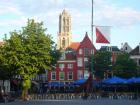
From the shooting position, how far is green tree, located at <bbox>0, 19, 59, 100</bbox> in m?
57.9

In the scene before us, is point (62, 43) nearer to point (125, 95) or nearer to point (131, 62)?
point (131, 62)

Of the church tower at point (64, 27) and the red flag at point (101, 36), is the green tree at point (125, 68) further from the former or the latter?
the church tower at point (64, 27)

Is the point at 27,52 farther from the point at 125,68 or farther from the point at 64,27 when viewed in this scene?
the point at 64,27

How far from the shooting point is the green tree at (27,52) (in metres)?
57.9

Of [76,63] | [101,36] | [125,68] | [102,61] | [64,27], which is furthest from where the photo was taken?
[64,27]

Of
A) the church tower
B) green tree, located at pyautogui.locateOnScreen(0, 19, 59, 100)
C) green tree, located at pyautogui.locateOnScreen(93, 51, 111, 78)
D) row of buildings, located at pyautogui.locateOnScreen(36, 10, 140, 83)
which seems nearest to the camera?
green tree, located at pyautogui.locateOnScreen(0, 19, 59, 100)

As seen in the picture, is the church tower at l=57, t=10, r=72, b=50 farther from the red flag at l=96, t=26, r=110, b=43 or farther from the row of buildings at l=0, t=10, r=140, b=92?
the red flag at l=96, t=26, r=110, b=43

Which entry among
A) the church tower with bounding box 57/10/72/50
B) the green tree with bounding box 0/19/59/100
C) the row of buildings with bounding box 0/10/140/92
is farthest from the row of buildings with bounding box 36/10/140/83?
the church tower with bounding box 57/10/72/50

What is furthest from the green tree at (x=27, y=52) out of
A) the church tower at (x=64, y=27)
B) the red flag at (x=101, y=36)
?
the church tower at (x=64, y=27)

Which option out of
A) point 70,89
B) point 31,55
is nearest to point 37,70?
point 31,55

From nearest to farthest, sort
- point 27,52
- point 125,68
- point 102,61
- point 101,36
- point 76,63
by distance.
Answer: point 101,36 → point 27,52 → point 125,68 → point 102,61 → point 76,63

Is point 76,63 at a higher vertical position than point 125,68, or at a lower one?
higher

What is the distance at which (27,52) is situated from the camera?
58688mm

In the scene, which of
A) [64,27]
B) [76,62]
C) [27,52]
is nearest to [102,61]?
[76,62]
